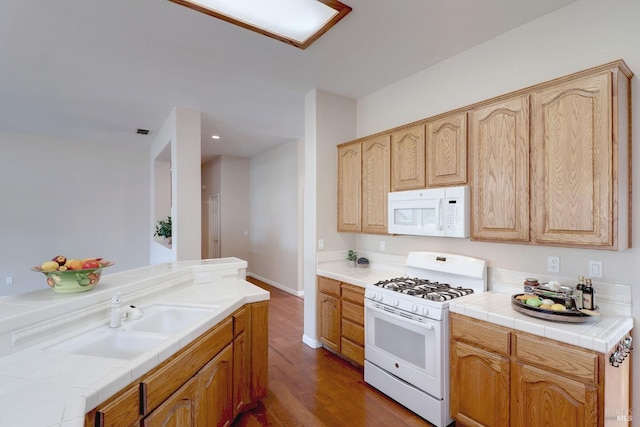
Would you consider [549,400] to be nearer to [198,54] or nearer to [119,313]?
[119,313]

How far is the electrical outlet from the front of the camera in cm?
191

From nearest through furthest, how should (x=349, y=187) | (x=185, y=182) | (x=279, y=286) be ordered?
(x=349, y=187) < (x=185, y=182) < (x=279, y=286)

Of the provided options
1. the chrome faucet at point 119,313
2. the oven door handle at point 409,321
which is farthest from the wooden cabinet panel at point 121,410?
the oven door handle at point 409,321

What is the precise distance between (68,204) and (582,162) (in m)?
7.35

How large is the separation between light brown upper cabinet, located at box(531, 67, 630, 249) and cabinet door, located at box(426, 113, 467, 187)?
482 millimetres

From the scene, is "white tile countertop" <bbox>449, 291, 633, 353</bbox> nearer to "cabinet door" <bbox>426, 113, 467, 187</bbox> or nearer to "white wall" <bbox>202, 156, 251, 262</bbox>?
"cabinet door" <bbox>426, 113, 467, 187</bbox>

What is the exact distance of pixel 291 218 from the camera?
5.79 metres

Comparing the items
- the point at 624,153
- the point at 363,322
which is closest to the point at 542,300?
the point at 624,153

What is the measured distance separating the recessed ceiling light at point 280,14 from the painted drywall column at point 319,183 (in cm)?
112

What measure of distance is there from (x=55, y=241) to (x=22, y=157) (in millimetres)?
1568

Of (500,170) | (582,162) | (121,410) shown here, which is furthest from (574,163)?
(121,410)

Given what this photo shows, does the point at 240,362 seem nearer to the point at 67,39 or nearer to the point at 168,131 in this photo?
the point at 67,39

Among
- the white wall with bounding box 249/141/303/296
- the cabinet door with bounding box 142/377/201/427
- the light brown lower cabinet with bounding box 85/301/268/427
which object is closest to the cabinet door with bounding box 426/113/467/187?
the light brown lower cabinet with bounding box 85/301/268/427

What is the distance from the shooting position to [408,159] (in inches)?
110
